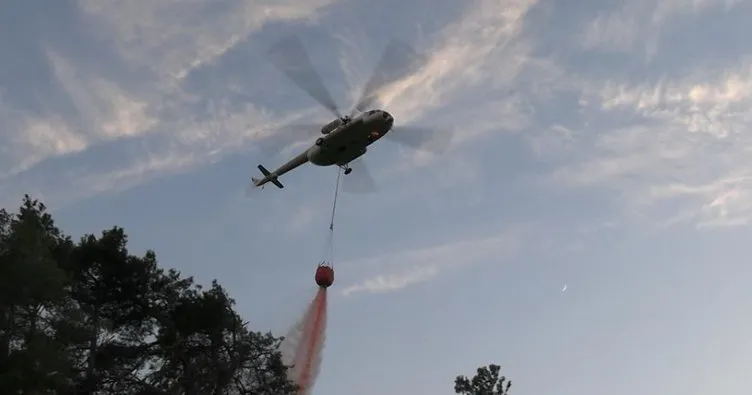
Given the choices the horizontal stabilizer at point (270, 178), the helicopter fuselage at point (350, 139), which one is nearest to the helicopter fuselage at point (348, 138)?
the helicopter fuselage at point (350, 139)

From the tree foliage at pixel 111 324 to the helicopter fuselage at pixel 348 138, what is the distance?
37.0 feet

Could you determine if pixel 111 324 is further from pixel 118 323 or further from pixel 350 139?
pixel 350 139

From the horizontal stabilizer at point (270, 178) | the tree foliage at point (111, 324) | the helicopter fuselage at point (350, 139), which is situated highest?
the horizontal stabilizer at point (270, 178)

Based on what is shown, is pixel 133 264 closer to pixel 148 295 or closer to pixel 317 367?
pixel 148 295

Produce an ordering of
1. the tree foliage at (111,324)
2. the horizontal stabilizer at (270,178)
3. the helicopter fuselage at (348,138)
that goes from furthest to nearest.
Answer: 1. the horizontal stabilizer at (270,178)
2. the helicopter fuselage at (348,138)
3. the tree foliage at (111,324)

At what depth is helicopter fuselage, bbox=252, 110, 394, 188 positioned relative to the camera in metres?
37.6

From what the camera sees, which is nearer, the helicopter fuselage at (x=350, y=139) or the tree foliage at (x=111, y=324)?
the tree foliage at (x=111, y=324)

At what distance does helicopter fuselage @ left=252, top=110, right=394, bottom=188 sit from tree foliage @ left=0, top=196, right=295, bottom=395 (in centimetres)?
1129

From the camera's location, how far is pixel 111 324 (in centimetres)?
4112

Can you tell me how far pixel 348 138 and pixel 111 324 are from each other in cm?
1734

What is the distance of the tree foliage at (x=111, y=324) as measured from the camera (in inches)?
1217

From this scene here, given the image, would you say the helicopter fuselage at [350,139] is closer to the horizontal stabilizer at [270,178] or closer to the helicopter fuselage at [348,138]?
the helicopter fuselage at [348,138]

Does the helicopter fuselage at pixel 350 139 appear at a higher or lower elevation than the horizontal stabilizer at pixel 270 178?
lower

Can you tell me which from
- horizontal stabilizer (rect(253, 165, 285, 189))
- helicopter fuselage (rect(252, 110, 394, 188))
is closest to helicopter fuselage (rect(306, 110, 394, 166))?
helicopter fuselage (rect(252, 110, 394, 188))
